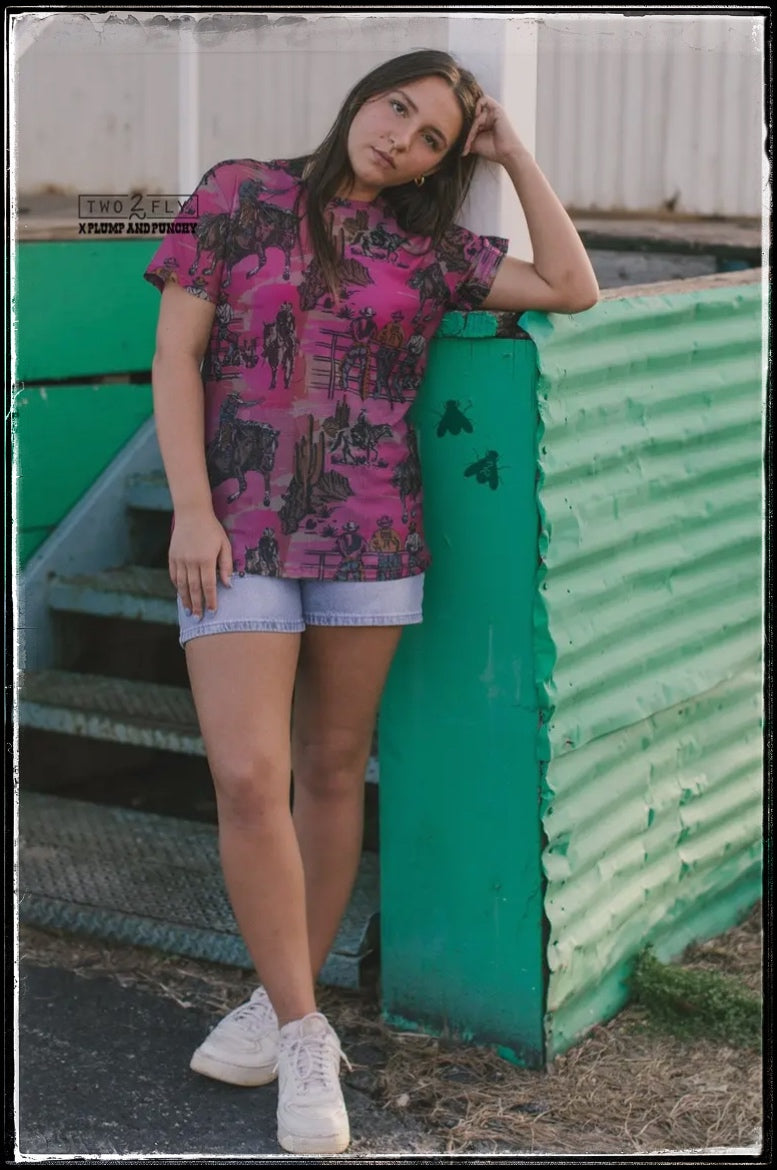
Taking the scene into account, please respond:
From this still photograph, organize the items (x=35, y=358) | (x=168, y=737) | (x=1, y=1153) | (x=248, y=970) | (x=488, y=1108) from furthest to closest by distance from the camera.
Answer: (x=35, y=358) < (x=168, y=737) < (x=248, y=970) < (x=488, y=1108) < (x=1, y=1153)

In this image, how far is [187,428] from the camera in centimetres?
294

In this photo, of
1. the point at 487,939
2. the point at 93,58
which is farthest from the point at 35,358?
the point at 487,939

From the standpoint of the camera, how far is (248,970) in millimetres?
3891

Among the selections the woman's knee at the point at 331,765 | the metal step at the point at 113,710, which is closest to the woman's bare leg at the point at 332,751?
the woman's knee at the point at 331,765

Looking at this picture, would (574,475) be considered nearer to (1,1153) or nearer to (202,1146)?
(202,1146)

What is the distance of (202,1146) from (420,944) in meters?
0.68

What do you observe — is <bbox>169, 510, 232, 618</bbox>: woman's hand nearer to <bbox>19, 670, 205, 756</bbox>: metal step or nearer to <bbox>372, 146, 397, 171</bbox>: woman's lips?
Result: <bbox>372, 146, 397, 171</bbox>: woman's lips

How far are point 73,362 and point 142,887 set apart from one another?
1944mm

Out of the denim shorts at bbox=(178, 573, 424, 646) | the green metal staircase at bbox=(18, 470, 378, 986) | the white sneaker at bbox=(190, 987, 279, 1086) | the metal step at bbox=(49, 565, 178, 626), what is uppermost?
the denim shorts at bbox=(178, 573, 424, 646)

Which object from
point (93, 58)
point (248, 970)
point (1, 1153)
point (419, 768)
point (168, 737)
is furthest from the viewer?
point (93, 58)

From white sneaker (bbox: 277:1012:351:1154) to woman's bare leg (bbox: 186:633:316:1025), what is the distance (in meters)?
0.04

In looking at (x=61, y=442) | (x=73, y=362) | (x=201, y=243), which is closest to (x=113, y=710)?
(x=61, y=442)

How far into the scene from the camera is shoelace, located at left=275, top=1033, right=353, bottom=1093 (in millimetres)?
3111

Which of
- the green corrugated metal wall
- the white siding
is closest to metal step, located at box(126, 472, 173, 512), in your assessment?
the white siding
